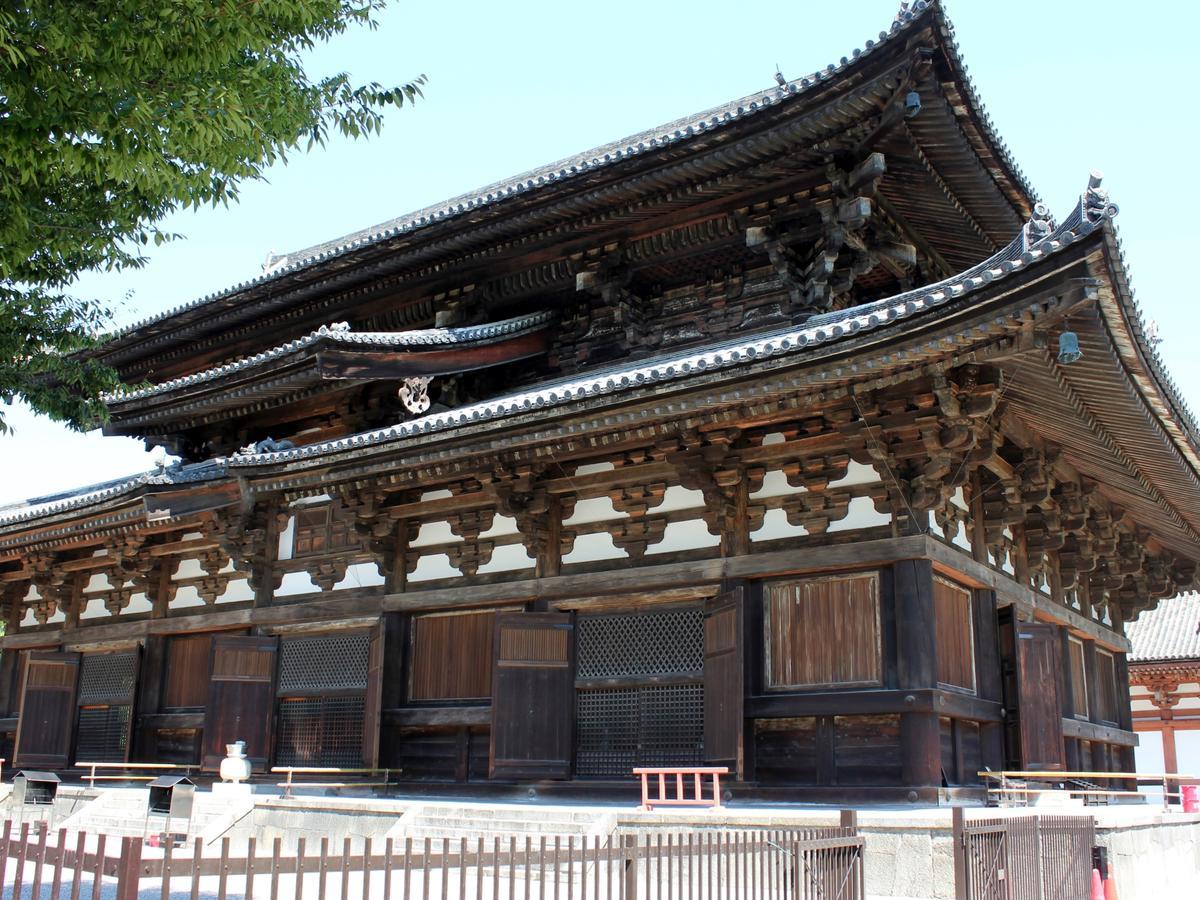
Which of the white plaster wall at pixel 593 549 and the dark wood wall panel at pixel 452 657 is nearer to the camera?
the white plaster wall at pixel 593 549

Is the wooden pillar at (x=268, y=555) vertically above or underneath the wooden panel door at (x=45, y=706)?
above

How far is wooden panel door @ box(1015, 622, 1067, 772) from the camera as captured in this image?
12.5m

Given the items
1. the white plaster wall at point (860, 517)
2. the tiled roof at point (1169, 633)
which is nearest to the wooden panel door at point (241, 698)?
the white plaster wall at point (860, 517)

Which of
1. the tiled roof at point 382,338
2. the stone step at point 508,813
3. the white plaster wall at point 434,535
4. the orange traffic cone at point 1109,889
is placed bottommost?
the orange traffic cone at point 1109,889

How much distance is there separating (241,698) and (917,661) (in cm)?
883

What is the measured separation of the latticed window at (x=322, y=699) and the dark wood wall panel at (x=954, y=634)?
7.02 m

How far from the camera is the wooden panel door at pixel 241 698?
48.3 feet

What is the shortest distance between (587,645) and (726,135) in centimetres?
585

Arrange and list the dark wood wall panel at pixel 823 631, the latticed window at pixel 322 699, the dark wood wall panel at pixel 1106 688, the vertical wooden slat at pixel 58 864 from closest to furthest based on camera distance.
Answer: the vertical wooden slat at pixel 58 864, the dark wood wall panel at pixel 823 631, the latticed window at pixel 322 699, the dark wood wall panel at pixel 1106 688

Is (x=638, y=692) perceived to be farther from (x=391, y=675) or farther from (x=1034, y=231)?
(x=1034, y=231)

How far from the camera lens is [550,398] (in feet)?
37.6

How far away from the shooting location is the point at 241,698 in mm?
14867

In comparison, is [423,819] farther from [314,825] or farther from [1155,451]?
[1155,451]

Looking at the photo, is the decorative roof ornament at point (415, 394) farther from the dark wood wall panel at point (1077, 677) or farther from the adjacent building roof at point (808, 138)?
the dark wood wall panel at point (1077, 677)
